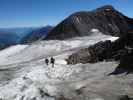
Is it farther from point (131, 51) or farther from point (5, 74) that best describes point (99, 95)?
point (5, 74)

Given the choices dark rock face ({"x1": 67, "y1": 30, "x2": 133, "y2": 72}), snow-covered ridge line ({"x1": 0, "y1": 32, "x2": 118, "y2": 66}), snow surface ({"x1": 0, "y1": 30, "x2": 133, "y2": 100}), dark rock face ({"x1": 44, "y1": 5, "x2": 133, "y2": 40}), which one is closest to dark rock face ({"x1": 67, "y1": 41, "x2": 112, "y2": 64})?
dark rock face ({"x1": 67, "y1": 30, "x2": 133, "y2": 72})

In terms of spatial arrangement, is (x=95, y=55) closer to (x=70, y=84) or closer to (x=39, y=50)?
(x=70, y=84)

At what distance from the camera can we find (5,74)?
129 ft

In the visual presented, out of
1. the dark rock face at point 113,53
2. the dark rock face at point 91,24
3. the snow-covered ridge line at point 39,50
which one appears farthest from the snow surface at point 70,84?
the dark rock face at point 91,24

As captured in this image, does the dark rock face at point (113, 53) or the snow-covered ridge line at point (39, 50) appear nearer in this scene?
the dark rock face at point (113, 53)

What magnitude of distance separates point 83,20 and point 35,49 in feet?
94.4

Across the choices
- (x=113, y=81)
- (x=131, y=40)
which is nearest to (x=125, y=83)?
(x=113, y=81)

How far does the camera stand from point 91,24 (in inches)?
3597

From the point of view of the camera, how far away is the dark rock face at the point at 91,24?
8806 centimetres

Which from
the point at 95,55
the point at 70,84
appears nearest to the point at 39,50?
the point at 95,55

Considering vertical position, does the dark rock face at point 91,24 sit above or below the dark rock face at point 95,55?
above

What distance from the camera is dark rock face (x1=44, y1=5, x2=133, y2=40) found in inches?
3467

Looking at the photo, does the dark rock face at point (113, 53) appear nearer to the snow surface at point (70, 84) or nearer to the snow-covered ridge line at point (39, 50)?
the snow surface at point (70, 84)

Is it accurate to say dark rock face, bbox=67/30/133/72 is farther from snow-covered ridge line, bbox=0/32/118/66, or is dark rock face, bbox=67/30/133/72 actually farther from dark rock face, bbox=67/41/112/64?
snow-covered ridge line, bbox=0/32/118/66
